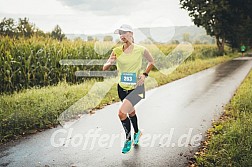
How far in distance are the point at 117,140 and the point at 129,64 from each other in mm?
1607

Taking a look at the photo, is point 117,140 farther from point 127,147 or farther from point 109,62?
point 109,62

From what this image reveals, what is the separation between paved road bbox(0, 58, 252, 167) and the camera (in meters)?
4.35

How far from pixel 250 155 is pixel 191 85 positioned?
26.0 ft

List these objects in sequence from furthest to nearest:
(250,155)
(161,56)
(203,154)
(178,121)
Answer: (161,56) → (178,121) → (203,154) → (250,155)

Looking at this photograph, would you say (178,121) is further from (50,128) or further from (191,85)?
(191,85)

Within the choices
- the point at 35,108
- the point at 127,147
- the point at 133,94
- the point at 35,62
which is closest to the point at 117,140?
the point at 127,147

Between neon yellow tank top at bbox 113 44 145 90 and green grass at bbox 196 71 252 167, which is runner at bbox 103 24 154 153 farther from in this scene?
green grass at bbox 196 71 252 167

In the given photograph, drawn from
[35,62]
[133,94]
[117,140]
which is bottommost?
[117,140]

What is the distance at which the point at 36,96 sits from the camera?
803 cm

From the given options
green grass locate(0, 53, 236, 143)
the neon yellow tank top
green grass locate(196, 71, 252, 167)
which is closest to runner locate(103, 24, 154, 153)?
the neon yellow tank top

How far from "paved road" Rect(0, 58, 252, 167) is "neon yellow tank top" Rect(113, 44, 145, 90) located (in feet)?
3.89

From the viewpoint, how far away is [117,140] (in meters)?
5.29

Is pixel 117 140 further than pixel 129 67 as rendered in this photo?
Yes

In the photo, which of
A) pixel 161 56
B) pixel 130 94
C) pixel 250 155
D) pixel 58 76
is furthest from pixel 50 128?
pixel 161 56
